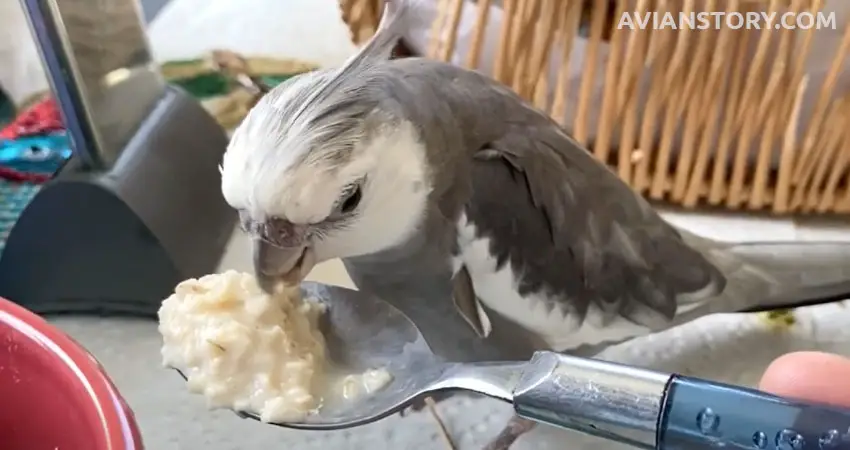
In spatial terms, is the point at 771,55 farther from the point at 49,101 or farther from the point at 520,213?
the point at 49,101

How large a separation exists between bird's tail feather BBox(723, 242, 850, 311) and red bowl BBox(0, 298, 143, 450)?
0.31 metres

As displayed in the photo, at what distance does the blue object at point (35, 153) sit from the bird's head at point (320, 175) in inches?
12.3

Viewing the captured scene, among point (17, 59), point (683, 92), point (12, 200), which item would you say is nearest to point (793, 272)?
point (683, 92)

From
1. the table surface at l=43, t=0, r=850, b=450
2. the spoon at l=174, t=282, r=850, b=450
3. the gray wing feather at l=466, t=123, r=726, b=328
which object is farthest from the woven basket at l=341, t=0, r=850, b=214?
the spoon at l=174, t=282, r=850, b=450

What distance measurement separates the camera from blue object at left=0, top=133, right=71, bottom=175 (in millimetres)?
602

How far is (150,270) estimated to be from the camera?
501 millimetres

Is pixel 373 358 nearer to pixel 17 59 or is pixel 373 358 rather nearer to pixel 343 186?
pixel 343 186

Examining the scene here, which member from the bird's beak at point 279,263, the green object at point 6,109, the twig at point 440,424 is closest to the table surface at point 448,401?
the twig at point 440,424

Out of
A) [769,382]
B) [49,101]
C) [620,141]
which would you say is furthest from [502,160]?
[49,101]

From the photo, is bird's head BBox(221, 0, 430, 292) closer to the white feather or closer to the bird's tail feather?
the white feather

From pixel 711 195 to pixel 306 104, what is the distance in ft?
1.10

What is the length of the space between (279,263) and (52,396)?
0.31 ft

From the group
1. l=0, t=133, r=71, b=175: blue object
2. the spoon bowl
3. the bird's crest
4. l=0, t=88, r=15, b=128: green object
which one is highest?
the bird's crest

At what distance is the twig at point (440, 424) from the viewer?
445 mm
